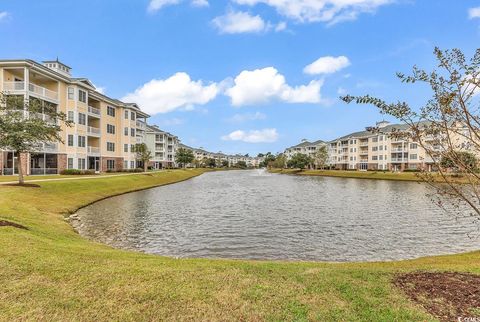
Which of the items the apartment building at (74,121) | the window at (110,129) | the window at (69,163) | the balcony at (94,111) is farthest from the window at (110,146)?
the window at (69,163)

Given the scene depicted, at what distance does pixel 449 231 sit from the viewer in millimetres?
19922

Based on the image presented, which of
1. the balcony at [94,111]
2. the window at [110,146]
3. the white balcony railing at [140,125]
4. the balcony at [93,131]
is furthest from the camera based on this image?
the white balcony railing at [140,125]

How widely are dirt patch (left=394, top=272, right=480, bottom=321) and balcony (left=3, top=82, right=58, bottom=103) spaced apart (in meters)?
46.3

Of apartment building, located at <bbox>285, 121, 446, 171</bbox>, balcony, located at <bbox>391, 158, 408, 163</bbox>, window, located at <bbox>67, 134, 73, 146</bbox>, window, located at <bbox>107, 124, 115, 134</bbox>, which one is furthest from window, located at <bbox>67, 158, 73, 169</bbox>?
balcony, located at <bbox>391, 158, 408, 163</bbox>

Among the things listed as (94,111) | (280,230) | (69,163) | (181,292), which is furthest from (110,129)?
(181,292)

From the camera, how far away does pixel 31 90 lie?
4166cm

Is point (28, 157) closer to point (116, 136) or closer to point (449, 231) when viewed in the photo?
point (116, 136)

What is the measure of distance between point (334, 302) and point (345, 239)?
12245mm

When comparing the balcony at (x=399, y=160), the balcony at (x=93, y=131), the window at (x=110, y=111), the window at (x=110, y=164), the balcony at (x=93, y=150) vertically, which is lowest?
the window at (x=110, y=164)

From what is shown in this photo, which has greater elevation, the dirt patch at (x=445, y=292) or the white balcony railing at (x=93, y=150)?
the white balcony railing at (x=93, y=150)

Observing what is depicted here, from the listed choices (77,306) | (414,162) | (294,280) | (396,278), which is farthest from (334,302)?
(414,162)

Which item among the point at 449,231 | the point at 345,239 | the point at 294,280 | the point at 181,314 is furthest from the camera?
the point at 449,231

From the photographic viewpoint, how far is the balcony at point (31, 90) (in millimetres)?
40156

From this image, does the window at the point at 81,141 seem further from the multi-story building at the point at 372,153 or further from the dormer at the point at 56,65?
the multi-story building at the point at 372,153
